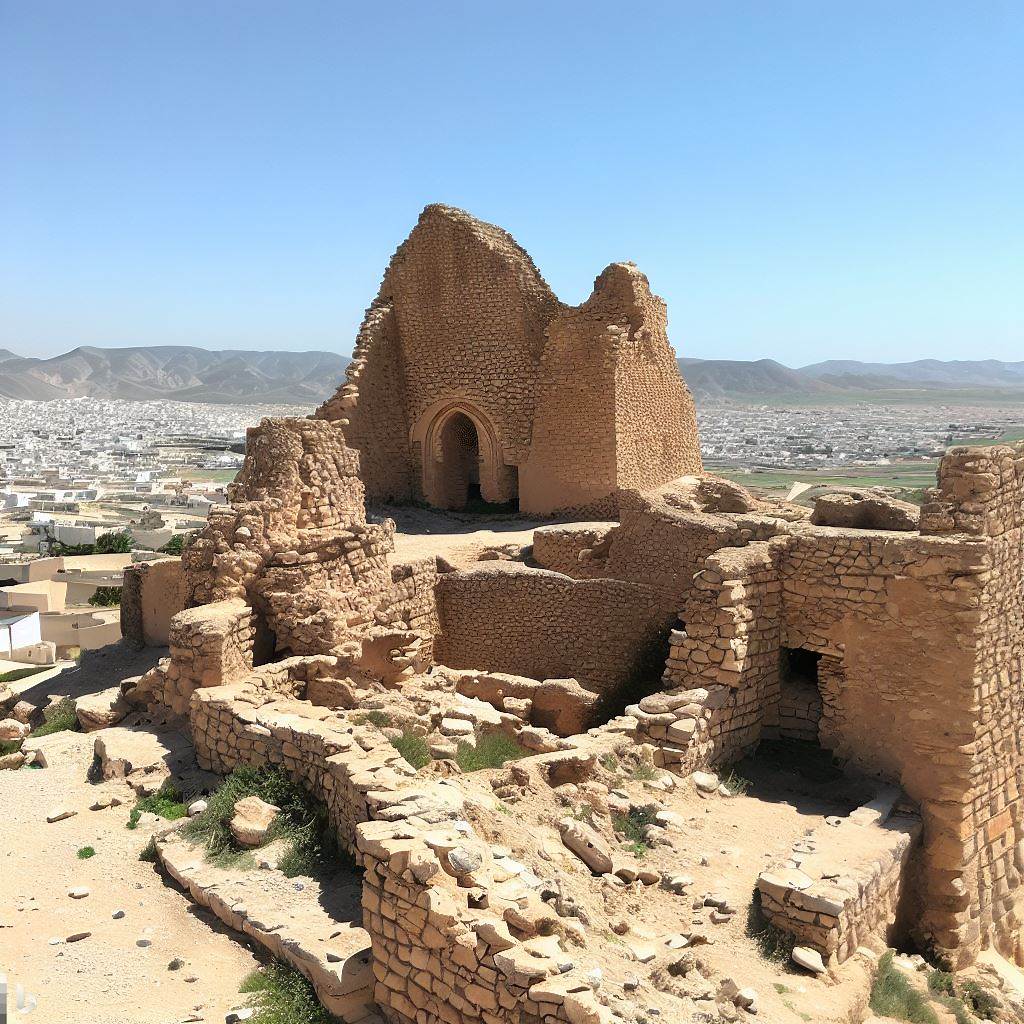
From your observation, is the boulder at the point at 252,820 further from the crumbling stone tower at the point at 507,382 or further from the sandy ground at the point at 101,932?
the crumbling stone tower at the point at 507,382

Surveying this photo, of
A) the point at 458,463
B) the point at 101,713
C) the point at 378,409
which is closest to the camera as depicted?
the point at 101,713

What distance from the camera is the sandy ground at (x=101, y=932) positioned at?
4.96 metres

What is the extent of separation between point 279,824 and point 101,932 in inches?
48.8

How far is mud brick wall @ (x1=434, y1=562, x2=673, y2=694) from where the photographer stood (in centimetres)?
1159

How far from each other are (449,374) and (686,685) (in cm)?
1139

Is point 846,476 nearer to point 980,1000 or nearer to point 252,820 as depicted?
point 980,1000

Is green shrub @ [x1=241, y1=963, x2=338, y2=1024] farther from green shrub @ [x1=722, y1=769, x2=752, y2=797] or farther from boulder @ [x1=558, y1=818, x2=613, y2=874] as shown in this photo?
green shrub @ [x1=722, y1=769, x2=752, y2=797]

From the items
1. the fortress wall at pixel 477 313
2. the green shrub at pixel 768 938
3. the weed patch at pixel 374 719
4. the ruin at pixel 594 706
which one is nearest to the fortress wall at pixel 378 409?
the fortress wall at pixel 477 313

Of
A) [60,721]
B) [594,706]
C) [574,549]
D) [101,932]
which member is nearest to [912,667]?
[594,706]

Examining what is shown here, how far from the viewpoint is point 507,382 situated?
1812 centimetres

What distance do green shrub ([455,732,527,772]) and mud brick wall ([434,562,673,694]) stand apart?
3.20m

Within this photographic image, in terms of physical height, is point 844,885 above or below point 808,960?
above

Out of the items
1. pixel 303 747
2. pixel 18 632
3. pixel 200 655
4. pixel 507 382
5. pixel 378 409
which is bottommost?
pixel 18 632

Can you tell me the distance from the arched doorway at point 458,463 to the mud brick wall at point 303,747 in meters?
11.4
